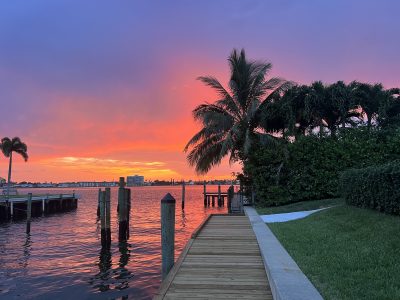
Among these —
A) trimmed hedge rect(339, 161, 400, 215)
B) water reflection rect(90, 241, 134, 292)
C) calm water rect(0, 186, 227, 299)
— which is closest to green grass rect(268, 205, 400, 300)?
trimmed hedge rect(339, 161, 400, 215)

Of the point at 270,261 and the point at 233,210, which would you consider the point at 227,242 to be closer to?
the point at 270,261

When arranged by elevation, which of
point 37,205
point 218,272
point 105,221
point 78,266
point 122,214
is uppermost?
point 122,214

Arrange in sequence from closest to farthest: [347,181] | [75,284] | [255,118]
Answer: [75,284], [347,181], [255,118]

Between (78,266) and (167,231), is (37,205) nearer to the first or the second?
(78,266)

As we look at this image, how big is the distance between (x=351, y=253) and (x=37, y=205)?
40.7 meters

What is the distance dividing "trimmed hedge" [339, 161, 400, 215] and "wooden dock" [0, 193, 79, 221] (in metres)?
29.6

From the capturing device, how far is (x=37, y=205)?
4275cm

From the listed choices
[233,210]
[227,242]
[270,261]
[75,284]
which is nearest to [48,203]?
[233,210]

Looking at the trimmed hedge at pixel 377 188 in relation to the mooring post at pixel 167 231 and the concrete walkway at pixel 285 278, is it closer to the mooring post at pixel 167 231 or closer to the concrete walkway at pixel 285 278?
the concrete walkway at pixel 285 278

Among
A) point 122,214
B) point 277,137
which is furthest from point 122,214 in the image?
point 277,137

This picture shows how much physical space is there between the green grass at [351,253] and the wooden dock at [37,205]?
29480 millimetres

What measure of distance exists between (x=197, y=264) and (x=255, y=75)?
2004cm

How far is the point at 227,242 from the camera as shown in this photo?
10234 millimetres

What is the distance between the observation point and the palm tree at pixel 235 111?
83.7ft
